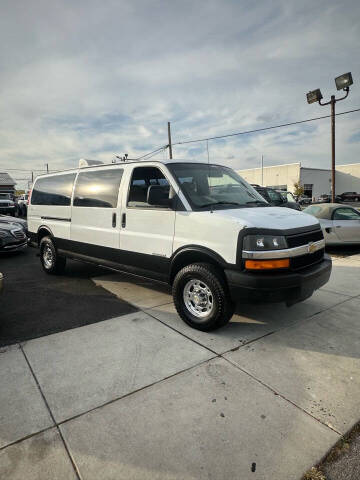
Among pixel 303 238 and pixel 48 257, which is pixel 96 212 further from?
pixel 303 238

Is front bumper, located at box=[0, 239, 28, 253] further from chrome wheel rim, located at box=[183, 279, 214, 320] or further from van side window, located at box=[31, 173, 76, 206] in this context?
chrome wheel rim, located at box=[183, 279, 214, 320]

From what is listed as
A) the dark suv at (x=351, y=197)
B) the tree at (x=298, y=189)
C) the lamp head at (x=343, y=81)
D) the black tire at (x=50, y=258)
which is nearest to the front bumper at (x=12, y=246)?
the black tire at (x=50, y=258)

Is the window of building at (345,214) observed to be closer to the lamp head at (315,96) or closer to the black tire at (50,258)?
the black tire at (50,258)

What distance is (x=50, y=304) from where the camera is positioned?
466cm

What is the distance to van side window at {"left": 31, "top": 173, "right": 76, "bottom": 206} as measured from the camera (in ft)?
18.5

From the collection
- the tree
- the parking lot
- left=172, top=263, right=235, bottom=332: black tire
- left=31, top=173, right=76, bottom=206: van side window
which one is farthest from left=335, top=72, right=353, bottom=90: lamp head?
the tree

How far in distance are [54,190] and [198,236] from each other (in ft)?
12.6

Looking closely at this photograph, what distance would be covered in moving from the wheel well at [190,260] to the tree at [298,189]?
2097 inches

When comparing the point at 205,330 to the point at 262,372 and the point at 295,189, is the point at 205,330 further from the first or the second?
the point at 295,189

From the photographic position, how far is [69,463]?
189cm

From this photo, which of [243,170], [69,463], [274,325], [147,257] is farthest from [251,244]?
[243,170]

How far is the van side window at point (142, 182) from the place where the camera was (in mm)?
4102

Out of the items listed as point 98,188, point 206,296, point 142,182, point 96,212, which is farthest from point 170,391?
point 98,188

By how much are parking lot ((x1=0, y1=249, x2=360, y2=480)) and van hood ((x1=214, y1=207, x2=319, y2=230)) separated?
4.39 feet
